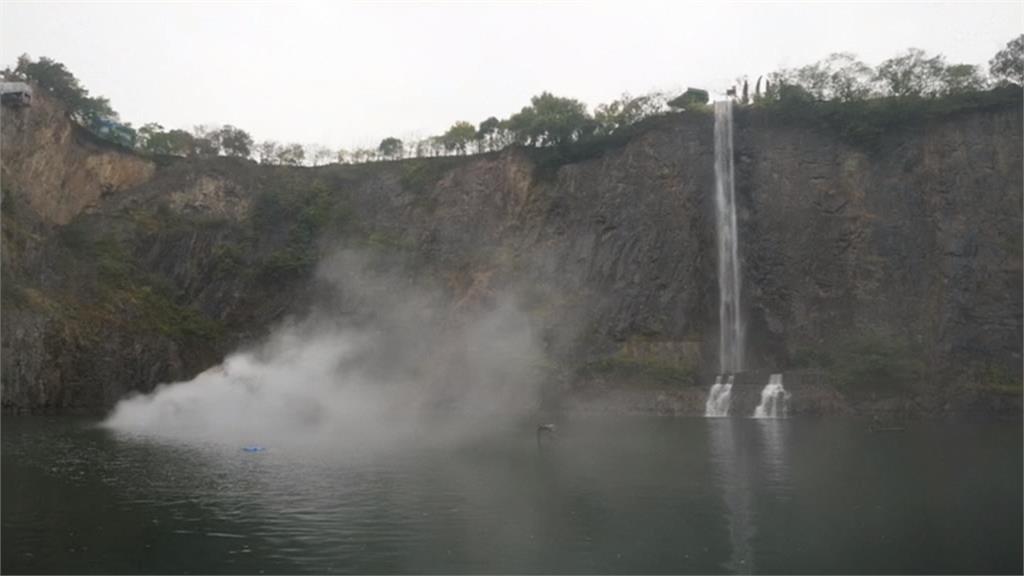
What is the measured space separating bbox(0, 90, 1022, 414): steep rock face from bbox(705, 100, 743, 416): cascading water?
0.80m

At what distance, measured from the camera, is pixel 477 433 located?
143 feet

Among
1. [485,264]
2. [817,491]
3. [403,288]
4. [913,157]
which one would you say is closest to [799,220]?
[913,157]

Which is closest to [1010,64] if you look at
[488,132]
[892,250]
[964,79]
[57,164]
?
[964,79]

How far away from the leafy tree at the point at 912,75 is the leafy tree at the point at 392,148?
172 ft

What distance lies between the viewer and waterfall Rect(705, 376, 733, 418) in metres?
56.5

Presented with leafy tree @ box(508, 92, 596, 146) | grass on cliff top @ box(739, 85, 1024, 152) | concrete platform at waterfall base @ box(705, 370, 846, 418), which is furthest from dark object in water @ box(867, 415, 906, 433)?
leafy tree @ box(508, 92, 596, 146)

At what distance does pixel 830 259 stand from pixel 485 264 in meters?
27.9

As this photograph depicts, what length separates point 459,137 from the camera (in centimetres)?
9125

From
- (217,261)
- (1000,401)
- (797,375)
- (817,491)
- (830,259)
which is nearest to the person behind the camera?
(817,491)

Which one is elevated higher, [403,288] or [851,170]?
[851,170]

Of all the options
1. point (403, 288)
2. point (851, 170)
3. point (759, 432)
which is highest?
point (851, 170)

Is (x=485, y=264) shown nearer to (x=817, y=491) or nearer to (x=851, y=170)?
(x=851, y=170)

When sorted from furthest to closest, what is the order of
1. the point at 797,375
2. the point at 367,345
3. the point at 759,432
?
the point at 367,345
the point at 797,375
the point at 759,432

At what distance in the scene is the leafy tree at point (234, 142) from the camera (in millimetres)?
96500
